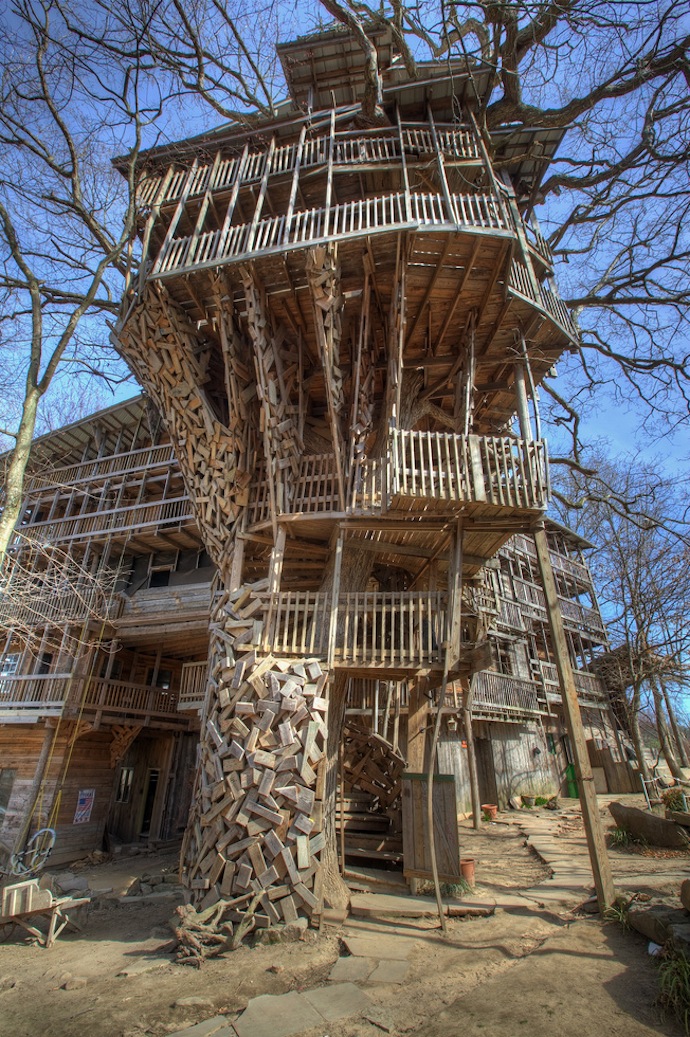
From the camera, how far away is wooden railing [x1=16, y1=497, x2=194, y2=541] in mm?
17531

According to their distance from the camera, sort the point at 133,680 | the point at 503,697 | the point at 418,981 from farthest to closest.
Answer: the point at 503,697, the point at 133,680, the point at 418,981

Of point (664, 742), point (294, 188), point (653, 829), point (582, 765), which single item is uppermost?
point (294, 188)

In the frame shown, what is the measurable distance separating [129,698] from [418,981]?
1482 cm

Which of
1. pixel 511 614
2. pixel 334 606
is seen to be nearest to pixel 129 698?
pixel 334 606

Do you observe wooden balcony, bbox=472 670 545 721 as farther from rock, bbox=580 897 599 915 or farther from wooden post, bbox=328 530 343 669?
wooden post, bbox=328 530 343 669

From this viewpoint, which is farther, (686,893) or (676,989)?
(686,893)

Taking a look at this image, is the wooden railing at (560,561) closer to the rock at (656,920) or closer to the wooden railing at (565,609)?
the wooden railing at (565,609)

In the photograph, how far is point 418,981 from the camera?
17.1ft

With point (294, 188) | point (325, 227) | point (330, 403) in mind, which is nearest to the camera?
point (325, 227)

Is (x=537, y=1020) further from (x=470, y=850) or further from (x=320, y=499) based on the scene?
(x=470, y=850)

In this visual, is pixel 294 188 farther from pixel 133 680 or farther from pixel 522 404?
pixel 133 680

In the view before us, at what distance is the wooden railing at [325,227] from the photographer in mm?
8766

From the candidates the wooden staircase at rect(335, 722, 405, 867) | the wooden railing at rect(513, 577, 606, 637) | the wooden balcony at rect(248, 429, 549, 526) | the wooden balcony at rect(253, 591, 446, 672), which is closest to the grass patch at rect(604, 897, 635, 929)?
the wooden balcony at rect(253, 591, 446, 672)

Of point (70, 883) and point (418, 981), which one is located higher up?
point (418, 981)
